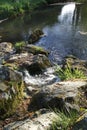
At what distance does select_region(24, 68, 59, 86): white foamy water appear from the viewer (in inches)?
592

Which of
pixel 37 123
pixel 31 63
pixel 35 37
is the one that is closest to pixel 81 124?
pixel 37 123

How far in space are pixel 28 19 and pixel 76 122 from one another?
31099 mm

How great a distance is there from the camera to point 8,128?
26.1ft

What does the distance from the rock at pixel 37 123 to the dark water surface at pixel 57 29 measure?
1131 cm

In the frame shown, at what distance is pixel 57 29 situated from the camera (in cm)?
2850

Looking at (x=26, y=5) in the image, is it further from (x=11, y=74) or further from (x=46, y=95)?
(x=46, y=95)

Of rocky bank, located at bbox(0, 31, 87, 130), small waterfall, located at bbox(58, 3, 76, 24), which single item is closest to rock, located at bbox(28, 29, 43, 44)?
small waterfall, located at bbox(58, 3, 76, 24)

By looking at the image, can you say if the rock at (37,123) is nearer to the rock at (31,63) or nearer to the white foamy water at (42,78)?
the white foamy water at (42,78)

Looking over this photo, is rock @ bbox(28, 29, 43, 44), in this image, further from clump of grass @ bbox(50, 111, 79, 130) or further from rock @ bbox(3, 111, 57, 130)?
clump of grass @ bbox(50, 111, 79, 130)

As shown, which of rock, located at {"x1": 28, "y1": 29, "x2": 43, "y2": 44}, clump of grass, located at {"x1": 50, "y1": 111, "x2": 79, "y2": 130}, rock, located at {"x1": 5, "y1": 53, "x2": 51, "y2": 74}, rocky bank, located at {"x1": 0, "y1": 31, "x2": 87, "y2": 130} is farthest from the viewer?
rock, located at {"x1": 28, "y1": 29, "x2": 43, "y2": 44}

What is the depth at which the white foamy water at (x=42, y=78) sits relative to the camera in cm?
1503

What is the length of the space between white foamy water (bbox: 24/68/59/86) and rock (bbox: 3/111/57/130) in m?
6.59

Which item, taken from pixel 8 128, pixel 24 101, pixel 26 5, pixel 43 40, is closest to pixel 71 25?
pixel 43 40

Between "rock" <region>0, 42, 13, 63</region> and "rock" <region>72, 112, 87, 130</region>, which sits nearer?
"rock" <region>72, 112, 87, 130</region>
